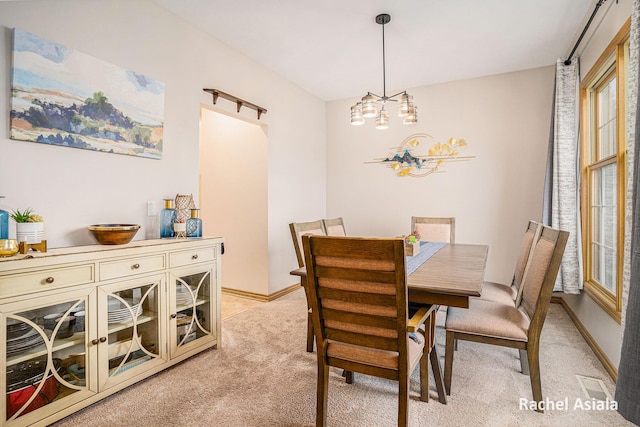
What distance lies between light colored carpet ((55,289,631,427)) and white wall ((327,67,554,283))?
1589mm

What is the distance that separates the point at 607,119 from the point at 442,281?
2.26 m

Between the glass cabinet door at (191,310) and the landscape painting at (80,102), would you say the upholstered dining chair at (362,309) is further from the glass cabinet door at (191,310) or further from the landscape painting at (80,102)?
the landscape painting at (80,102)

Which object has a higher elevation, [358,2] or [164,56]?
[358,2]

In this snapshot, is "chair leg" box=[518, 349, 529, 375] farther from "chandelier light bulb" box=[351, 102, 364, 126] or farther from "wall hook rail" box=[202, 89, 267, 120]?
"wall hook rail" box=[202, 89, 267, 120]

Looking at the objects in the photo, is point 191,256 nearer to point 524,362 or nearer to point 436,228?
point 524,362

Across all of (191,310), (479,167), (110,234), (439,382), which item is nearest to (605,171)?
(479,167)

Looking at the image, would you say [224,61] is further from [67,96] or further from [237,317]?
[237,317]

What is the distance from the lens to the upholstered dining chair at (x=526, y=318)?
1.70 m

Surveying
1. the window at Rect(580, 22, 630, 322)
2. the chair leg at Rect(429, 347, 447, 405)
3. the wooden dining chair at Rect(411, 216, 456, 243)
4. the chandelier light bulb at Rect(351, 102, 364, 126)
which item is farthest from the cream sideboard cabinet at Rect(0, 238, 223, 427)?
the window at Rect(580, 22, 630, 322)

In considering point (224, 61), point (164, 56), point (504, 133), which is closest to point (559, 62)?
point (504, 133)

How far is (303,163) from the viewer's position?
4.48 meters

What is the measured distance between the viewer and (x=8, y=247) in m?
1.54

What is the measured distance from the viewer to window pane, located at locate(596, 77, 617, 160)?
8.35 ft

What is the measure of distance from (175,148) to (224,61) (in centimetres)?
108
